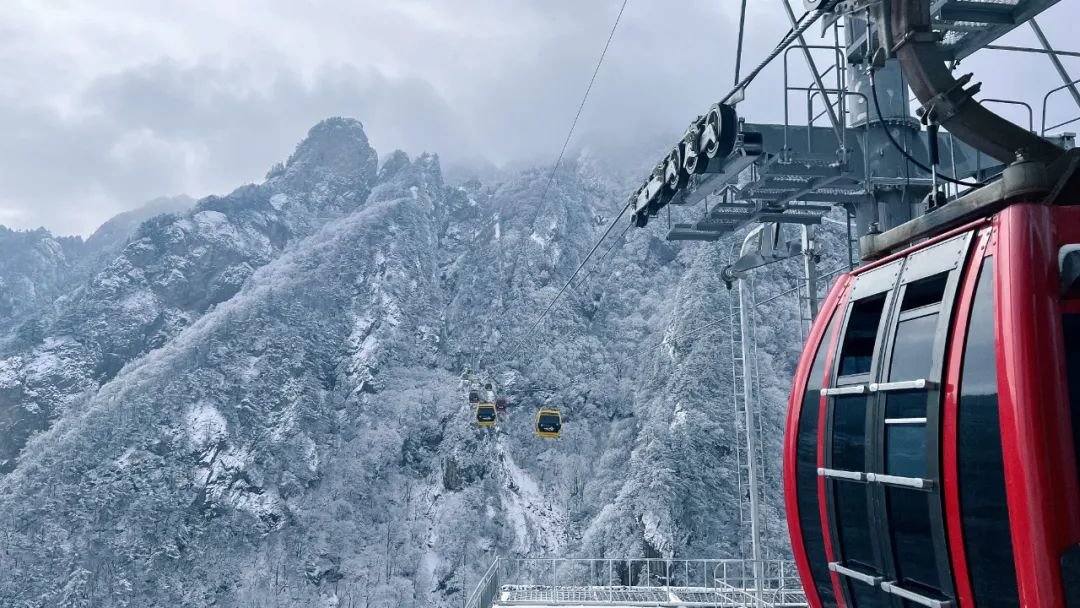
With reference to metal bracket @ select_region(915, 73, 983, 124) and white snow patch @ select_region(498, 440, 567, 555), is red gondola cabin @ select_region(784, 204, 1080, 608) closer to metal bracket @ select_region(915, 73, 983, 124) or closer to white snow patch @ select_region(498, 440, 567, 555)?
metal bracket @ select_region(915, 73, 983, 124)

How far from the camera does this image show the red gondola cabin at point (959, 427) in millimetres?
2455

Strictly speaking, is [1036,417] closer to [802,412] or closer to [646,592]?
[802,412]

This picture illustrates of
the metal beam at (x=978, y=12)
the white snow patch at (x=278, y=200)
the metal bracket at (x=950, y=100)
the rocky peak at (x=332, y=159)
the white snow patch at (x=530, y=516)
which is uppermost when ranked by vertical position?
the rocky peak at (x=332, y=159)

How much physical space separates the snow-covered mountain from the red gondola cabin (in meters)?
41.9

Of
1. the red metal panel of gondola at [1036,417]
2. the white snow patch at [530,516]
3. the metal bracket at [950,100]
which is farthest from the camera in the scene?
the white snow patch at [530,516]

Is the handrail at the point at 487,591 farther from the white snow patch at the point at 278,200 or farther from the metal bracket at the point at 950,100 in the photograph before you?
the white snow patch at the point at 278,200

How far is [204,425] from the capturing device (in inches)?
2377

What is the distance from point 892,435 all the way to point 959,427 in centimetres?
47

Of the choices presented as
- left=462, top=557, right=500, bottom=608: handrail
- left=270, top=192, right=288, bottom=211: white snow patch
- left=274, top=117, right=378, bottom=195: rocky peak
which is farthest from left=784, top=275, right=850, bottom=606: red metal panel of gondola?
left=274, top=117, right=378, bottom=195: rocky peak

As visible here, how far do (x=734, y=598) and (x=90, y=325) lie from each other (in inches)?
2972

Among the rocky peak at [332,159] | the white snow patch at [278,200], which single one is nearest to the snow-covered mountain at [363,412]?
the white snow patch at [278,200]

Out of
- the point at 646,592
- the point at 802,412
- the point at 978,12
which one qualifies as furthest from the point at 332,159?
the point at 802,412

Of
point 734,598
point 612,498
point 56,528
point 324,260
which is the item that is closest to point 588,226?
point 324,260

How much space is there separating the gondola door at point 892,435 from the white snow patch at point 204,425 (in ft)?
208
